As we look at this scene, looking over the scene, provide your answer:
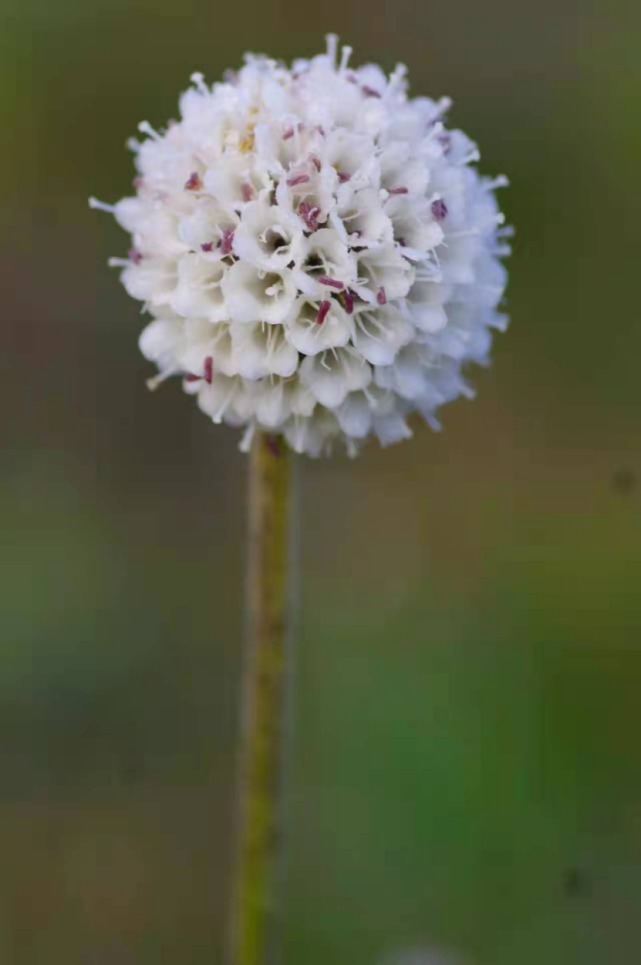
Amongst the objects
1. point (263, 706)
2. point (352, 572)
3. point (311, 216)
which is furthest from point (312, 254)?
point (352, 572)

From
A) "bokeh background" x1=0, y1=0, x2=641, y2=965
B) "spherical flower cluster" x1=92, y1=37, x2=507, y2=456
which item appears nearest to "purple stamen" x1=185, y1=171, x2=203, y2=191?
"spherical flower cluster" x1=92, y1=37, x2=507, y2=456

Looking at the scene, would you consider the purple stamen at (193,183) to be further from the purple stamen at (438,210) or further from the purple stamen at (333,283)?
the purple stamen at (438,210)

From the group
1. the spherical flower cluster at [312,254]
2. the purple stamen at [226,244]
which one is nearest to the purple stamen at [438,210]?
the spherical flower cluster at [312,254]

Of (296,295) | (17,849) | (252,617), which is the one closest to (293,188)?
(296,295)

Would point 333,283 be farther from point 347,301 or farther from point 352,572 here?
point 352,572

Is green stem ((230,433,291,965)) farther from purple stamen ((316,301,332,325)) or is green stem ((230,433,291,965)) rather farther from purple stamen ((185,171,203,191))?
purple stamen ((185,171,203,191))

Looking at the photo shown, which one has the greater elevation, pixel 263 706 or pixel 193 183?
pixel 193 183
